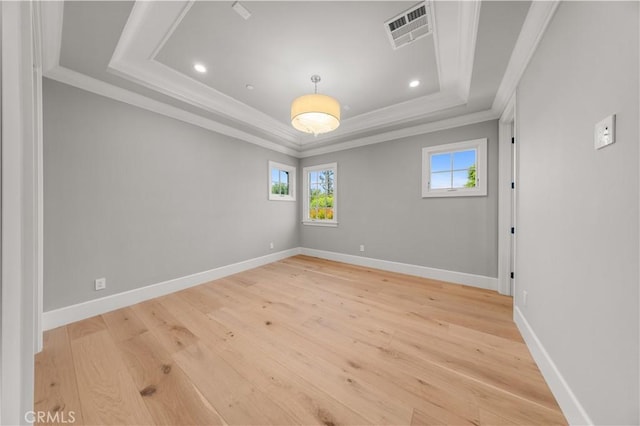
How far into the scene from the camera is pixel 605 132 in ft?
3.14

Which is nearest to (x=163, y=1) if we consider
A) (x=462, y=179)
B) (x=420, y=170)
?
(x=420, y=170)

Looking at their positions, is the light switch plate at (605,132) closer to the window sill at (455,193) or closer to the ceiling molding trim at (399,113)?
the ceiling molding trim at (399,113)

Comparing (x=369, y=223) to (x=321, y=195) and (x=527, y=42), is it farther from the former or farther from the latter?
(x=527, y=42)

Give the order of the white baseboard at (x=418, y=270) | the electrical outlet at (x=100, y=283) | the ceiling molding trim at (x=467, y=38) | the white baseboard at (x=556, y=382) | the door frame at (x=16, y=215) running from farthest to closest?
the white baseboard at (x=418, y=270) < the electrical outlet at (x=100, y=283) < the ceiling molding trim at (x=467, y=38) < the white baseboard at (x=556, y=382) < the door frame at (x=16, y=215)

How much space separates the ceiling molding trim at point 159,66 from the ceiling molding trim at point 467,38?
2.03 m

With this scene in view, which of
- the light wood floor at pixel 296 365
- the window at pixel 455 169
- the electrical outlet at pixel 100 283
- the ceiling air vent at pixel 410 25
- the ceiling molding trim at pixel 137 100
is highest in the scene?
the ceiling air vent at pixel 410 25

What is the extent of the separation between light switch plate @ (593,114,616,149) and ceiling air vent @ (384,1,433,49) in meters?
1.39

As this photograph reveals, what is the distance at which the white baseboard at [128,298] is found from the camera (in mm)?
2062

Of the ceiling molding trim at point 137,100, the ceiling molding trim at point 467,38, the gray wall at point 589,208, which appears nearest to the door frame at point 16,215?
the gray wall at point 589,208

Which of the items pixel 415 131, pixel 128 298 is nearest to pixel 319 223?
pixel 415 131

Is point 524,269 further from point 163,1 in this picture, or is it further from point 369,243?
point 163,1

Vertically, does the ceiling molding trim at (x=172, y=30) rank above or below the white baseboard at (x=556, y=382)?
above

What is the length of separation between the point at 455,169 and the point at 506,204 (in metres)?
0.81

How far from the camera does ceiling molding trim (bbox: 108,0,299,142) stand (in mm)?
1689
